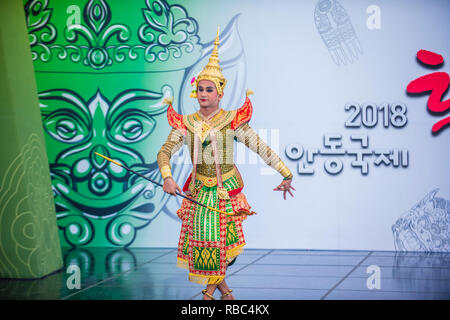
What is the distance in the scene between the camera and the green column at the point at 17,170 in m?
5.43

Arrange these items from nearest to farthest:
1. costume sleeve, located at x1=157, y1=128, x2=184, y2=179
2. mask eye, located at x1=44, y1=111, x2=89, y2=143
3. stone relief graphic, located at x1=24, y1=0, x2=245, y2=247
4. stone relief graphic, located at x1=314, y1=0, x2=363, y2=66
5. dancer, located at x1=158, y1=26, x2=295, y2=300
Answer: dancer, located at x1=158, y1=26, x2=295, y2=300 < costume sleeve, located at x1=157, y1=128, x2=184, y2=179 < stone relief graphic, located at x1=314, y1=0, x2=363, y2=66 < stone relief graphic, located at x1=24, y1=0, x2=245, y2=247 < mask eye, located at x1=44, y1=111, x2=89, y2=143

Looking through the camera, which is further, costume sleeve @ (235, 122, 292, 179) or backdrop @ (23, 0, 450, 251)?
backdrop @ (23, 0, 450, 251)

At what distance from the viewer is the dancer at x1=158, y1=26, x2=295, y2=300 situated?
422cm

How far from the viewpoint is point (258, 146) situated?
444 cm

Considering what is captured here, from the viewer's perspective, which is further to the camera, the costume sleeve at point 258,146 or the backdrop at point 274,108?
the backdrop at point 274,108

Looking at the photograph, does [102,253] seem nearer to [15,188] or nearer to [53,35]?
[15,188]

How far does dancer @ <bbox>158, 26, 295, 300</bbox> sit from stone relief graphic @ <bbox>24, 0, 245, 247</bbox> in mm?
2370

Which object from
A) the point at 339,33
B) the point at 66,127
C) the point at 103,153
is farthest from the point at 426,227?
the point at 66,127

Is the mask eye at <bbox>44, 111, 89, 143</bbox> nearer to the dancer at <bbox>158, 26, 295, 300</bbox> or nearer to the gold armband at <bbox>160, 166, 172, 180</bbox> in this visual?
the dancer at <bbox>158, 26, 295, 300</bbox>

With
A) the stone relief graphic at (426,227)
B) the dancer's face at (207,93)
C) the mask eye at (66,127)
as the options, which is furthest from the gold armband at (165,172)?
the stone relief graphic at (426,227)

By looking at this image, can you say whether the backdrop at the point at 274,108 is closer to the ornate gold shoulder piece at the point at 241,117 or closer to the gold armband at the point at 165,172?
the ornate gold shoulder piece at the point at 241,117

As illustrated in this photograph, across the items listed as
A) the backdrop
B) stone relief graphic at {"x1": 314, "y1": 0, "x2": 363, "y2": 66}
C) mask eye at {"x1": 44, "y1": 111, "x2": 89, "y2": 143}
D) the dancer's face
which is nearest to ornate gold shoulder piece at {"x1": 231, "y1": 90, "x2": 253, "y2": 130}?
the dancer's face

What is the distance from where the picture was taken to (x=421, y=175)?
6559 mm
